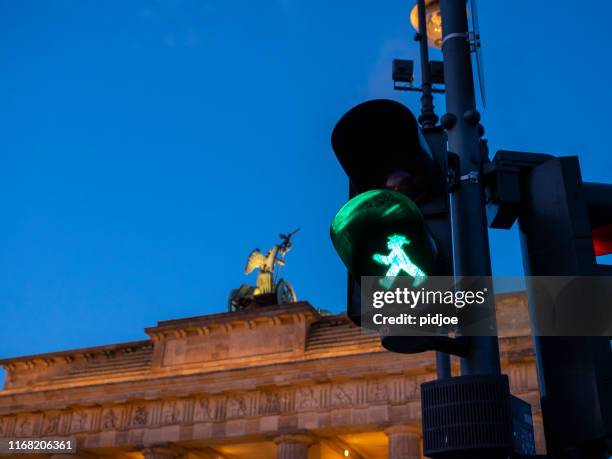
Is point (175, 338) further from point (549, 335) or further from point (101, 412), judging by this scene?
point (549, 335)

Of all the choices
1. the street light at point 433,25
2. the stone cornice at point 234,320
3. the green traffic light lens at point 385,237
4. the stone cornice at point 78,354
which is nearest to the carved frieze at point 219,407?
the stone cornice at point 78,354

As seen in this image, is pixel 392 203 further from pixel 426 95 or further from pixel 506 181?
pixel 426 95

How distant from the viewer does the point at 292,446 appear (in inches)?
1081

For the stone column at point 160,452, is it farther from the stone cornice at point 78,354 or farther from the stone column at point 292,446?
the stone cornice at point 78,354

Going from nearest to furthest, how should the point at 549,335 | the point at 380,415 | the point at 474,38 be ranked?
1. the point at 549,335
2. the point at 474,38
3. the point at 380,415

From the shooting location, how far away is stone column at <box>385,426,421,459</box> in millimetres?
A: 25855

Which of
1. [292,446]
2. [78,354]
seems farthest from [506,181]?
[78,354]

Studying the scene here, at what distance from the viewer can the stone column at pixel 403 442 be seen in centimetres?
2585

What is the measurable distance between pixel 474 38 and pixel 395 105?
0.96m

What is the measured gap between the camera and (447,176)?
9.85ft

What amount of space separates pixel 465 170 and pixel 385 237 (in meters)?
0.65

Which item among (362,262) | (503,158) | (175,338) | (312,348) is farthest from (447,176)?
(175,338)

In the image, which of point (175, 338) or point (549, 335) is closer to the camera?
point (549, 335)

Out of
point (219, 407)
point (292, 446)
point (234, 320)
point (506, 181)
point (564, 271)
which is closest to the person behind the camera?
point (564, 271)
